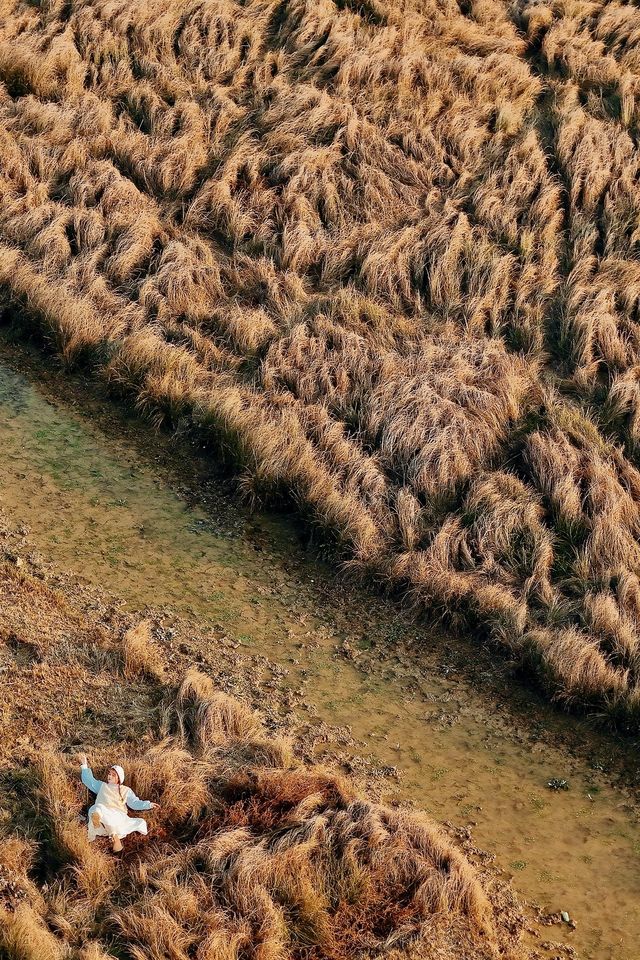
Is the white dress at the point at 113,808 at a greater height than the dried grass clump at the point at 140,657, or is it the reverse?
the white dress at the point at 113,808

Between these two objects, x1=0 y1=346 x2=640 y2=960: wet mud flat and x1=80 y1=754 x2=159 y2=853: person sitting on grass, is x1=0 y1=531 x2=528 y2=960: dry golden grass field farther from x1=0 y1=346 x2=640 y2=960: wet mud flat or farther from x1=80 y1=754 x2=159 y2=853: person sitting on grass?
x1=0 y1=346 x2=640 y2=960: wet mud flat

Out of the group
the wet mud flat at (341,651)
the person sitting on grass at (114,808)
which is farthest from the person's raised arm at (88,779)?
the wet mud flat at (341,651)

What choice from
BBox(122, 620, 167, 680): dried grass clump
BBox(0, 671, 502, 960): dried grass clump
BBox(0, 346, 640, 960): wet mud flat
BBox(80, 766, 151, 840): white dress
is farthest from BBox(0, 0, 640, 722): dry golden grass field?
BBox(80, 766, 151, 840): white dress

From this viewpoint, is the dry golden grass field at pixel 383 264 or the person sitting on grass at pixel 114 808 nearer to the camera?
the person sitting on grass at pixel 114 808

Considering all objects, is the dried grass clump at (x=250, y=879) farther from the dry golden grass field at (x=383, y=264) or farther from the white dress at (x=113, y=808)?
the dry golden grass field at (x=383, y=264)

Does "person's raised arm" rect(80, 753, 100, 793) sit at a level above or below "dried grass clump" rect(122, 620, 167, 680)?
above

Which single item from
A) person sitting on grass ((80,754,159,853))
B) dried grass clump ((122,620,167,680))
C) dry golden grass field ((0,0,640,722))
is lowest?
dried grass clump ((122,620,167,680))

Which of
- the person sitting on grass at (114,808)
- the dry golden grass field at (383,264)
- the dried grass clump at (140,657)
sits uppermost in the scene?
the dry golden grass field at (383,264)
